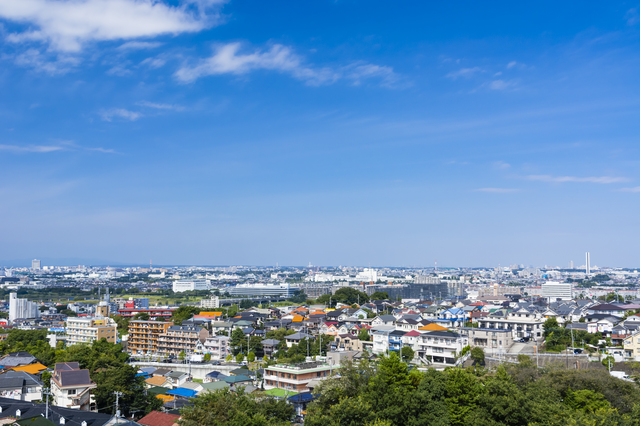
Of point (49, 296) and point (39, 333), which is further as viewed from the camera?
point (49, 296)

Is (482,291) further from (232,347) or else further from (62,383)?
(62,383)

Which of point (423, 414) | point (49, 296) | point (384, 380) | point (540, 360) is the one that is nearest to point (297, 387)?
point (384, 380)

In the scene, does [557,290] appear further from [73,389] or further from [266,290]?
[73,389]

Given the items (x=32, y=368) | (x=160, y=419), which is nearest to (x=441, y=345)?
(x=160, y=419)

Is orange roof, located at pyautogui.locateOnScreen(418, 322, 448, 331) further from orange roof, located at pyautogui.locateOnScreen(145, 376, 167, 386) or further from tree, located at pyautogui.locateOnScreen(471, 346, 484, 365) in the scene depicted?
orange roof, located at pyautogui.locateOnScreen(145, 376, 167, 386)

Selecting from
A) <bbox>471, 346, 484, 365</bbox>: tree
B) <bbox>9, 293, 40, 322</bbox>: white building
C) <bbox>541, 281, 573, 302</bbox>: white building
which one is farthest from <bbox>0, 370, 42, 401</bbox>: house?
<bbox>541, 281, 573, 302</bbox>: white building

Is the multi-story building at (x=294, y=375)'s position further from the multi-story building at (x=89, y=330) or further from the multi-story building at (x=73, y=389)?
the multi-story building at (x=89, y=330)

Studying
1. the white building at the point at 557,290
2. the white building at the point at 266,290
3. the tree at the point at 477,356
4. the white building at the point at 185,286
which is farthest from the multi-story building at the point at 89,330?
the white building at the point at 185,286
